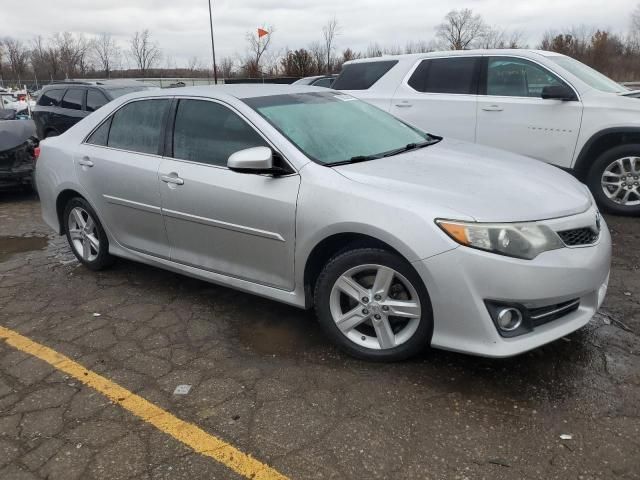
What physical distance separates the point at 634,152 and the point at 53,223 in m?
5.71

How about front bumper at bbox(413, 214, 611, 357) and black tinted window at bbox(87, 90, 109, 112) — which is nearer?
front bumper at bbox(413, 214, 611, 357)

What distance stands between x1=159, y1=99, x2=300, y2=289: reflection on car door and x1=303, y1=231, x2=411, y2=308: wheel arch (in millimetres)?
124

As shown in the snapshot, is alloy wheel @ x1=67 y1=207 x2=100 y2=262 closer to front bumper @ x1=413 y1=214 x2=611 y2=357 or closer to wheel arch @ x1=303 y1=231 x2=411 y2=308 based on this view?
wheel arch @ x1=303 y1=231 x2=411 y2=308

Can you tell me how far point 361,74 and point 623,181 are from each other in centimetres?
350

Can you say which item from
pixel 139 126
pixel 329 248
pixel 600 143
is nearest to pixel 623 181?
pixel 600 143

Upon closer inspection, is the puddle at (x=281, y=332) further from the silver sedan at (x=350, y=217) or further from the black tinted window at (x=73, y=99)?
the black tinted window at (x=73, y=99)

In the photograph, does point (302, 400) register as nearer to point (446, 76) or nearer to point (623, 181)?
point (623, 181)

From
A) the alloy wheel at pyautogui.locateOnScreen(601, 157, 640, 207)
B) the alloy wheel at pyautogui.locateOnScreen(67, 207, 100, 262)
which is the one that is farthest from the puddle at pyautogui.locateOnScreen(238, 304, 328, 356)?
the alloy wheel at pyautogui.locateOnScreen(601, 157, 640, 207)

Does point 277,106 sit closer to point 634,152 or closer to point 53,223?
point 53,223

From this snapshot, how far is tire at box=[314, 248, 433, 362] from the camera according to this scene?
9.27 ft

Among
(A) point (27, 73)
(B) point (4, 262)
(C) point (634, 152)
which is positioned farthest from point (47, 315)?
(A) point (27, 73)

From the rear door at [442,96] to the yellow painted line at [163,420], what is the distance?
15.8 ft

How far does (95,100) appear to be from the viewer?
9844 millimetres

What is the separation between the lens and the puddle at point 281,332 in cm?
332
